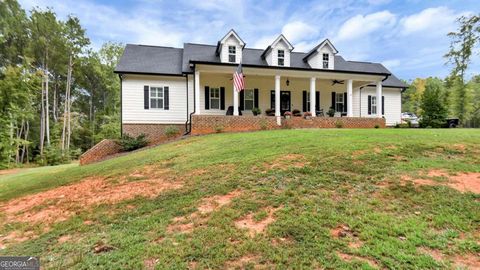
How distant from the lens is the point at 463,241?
332cm

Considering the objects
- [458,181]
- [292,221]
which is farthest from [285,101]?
[292,221]

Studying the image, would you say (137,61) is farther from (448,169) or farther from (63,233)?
(448,169)

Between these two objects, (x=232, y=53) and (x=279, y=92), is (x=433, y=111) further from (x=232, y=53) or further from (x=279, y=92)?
(x=232, y=53)

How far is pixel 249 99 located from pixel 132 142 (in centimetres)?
839

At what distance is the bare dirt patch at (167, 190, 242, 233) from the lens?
3.90 m

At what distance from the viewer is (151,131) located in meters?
16.7

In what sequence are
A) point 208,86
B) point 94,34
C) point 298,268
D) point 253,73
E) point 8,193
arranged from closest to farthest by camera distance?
point 298,268
point 8,193
point 253,73
point 208,86
point 94,34

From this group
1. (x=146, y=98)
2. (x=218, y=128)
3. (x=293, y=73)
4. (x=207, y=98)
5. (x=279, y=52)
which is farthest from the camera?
(x=279, y=52)

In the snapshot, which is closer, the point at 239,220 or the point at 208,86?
the point at 239,220

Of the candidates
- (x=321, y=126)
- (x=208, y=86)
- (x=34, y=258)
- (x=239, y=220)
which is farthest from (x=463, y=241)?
(x=208, y=86)

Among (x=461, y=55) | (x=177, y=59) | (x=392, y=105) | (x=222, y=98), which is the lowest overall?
(x=392, y=105)

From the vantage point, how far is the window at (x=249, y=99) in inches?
743

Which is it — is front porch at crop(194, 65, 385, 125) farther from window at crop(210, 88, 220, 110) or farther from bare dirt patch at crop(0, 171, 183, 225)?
bare dirt patch at crop(0, 171, 183, 225)

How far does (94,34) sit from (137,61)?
18363 millimetres
